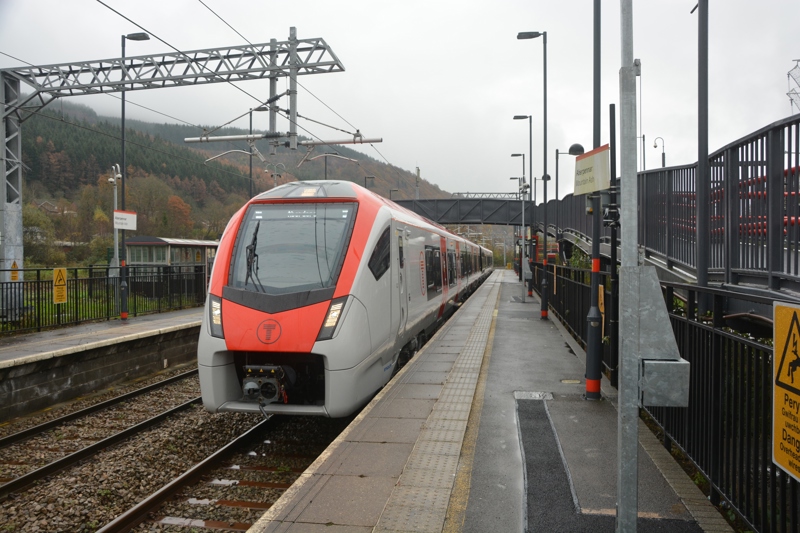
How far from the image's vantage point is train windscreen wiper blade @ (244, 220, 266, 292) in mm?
7188

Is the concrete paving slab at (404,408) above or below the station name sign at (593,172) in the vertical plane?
below

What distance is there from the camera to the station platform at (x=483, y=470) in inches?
163

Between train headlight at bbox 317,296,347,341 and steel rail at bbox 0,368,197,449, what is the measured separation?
4577 millimetres

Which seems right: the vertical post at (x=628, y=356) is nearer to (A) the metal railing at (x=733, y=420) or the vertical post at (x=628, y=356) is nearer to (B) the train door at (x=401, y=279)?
(A) the metal railing at (x=733, y=420)

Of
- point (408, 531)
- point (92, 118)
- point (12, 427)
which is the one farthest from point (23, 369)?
point (92, 118)

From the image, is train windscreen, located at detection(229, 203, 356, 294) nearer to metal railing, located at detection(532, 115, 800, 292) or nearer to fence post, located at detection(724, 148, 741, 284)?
metal railing, located at detection(532, 115, 800, 292)

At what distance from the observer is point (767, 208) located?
5773mm

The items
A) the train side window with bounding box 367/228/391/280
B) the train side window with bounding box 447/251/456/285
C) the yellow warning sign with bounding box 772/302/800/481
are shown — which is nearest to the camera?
the yellow warning sign with bounding box 772/302/800/481

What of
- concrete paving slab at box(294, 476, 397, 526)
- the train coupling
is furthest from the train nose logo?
concrete paving slab at box(294, 476, 397, 526)

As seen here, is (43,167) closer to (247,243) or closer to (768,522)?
(247,243)

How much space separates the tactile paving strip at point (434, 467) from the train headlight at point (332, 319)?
4.68 ft

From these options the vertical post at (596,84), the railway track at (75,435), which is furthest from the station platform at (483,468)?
the vertical post at (596,84)

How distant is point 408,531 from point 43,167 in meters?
57.0

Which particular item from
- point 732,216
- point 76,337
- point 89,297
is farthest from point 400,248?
point 89,297
